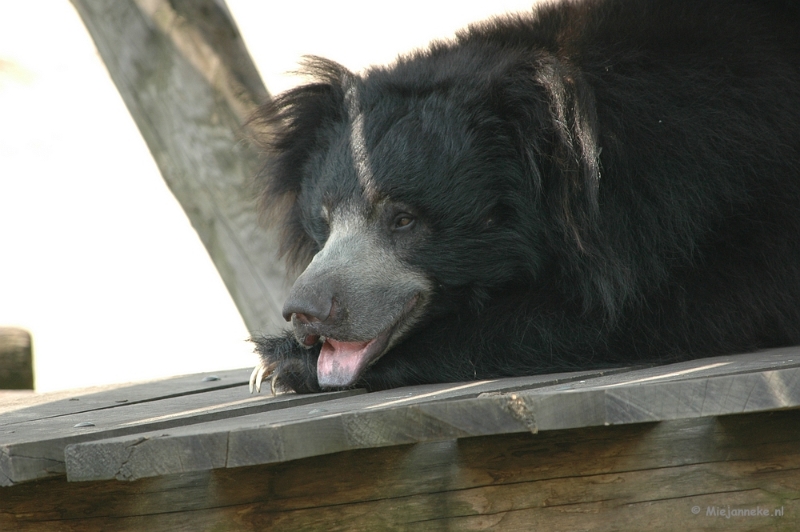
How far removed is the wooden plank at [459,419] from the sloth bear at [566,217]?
1.03m

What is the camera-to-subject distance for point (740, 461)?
2070 mm

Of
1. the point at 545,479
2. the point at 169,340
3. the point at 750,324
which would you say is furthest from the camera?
the point at 169,340

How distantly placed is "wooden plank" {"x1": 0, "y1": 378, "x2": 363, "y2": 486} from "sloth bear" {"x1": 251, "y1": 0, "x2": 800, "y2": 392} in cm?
24

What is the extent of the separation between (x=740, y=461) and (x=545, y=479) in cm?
42

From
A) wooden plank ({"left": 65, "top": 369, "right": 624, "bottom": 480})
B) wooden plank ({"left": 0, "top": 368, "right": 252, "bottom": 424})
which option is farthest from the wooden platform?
wooden plank ({"left": 0, "top": 368, "right": 252, "bottom": 424})

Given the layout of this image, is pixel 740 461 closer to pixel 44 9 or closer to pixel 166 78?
pixel 166 78

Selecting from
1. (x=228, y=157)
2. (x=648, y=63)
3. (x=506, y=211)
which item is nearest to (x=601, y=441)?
(x=506, y=211)

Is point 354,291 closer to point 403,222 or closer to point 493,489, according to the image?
point 403,222

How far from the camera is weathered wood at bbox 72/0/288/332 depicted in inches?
180

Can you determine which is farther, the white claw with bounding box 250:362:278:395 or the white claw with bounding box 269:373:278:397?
the white claw with bounding box 250:362:278:395

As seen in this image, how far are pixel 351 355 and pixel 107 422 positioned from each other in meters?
0.94

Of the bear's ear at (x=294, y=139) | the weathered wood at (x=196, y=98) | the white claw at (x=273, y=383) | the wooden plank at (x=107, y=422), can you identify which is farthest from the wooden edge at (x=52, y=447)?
the weathered wood at (x=196, y=98)

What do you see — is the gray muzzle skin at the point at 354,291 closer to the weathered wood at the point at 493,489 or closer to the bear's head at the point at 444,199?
the bear's head at the point at 444,199

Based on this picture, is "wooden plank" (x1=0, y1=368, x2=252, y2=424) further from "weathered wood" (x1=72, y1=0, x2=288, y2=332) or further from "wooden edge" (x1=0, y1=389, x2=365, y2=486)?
Result: "weathered wood" (x1=72, y1=0, x2=288, y2=332)
